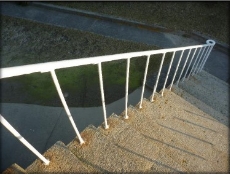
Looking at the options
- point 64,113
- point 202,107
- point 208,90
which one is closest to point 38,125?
point 64,113

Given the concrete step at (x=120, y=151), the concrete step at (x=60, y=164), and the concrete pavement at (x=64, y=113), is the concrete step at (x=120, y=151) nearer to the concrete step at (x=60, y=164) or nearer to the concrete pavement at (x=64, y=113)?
the concrete step at (x=60, y=164)

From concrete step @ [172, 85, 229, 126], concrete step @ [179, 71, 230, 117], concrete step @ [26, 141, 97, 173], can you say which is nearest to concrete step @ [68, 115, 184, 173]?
concrete step @ [26, 141, 97, 173]

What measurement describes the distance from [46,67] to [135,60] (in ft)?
15.6

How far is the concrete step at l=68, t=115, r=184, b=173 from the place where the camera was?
6.02ft

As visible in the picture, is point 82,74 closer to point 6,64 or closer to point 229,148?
point 6,64

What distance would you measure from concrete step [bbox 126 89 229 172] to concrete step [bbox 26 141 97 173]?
829 millimetres

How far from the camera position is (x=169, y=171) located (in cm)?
204

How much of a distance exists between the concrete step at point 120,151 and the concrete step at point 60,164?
0.34 ft

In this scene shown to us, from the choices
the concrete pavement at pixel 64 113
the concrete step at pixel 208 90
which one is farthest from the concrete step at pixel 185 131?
the concrete pavement at pixel 64 113

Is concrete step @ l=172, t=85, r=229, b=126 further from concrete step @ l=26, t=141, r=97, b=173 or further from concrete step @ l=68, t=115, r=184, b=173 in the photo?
concrete step @ l=26, t=141, r=97, b=173

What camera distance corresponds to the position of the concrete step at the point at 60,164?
161cm

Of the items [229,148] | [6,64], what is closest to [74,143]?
[229,148]

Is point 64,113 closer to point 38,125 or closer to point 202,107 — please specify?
point 38,125

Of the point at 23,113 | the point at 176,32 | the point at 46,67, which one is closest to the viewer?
the point at 46,67
